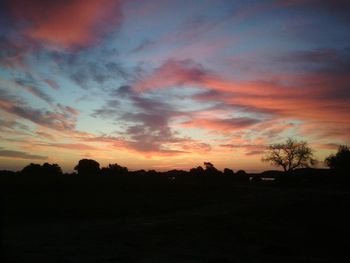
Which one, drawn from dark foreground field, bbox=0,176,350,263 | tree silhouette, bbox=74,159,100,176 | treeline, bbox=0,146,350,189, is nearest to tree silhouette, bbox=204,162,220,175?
treeline, bbox=0,146,350,189

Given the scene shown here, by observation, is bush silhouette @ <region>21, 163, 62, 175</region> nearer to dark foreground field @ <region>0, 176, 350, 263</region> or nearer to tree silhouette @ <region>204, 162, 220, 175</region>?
dark foreground field @ <region>0, 176, 350, 263</region>

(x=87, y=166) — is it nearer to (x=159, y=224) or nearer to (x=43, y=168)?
(x=43, y=168)

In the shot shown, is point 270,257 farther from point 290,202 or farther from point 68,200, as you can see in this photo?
point 68,200

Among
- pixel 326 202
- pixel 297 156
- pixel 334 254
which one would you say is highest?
pixel 297 156

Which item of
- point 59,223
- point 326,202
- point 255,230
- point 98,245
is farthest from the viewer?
point 326,202

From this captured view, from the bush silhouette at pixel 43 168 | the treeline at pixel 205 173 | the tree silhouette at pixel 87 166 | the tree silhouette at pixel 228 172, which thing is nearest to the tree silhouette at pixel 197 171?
the treeline at pixel 205 173

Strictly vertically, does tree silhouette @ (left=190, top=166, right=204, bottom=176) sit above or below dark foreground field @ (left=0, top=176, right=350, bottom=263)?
above

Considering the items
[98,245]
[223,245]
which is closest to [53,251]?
[98,245]

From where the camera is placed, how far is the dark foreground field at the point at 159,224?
16.7m

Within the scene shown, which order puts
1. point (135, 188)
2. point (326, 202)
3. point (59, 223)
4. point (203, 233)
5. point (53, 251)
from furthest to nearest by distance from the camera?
point (135, 188) < point (326, 202) < point (59, 223) < point (203, 233) < point (53, 251)

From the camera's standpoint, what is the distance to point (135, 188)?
4284cm

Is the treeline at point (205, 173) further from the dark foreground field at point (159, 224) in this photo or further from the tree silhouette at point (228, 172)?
the dark foreground field at point (159, 224)

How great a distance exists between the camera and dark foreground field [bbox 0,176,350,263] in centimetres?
1670

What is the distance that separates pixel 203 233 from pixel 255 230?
3.88 m
